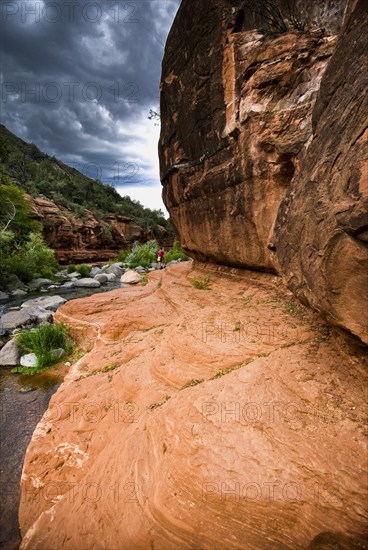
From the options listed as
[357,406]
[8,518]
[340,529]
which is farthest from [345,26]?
[8,518]

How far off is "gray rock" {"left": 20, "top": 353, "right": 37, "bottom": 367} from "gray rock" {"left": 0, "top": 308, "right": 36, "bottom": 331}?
2.43 m

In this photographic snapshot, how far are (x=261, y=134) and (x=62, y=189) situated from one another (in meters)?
34.1

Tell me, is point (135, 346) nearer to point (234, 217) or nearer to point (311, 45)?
point (234, 217)

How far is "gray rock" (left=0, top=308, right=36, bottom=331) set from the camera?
26.7 ft

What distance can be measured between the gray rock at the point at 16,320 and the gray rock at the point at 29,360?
2426mm

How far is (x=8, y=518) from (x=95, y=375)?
1852 mm

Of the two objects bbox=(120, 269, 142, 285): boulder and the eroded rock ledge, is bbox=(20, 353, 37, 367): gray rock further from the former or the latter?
bbox=(120, 269, 142, 285): boulder

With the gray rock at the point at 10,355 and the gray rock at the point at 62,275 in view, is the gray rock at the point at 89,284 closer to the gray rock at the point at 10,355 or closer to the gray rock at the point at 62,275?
the gray rock at the point at 62,275

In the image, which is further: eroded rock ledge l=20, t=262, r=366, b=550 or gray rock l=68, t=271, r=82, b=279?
gray rock l=68, t=271, r=82, b=279

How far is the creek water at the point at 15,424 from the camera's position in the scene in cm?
295

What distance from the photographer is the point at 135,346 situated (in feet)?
16.1

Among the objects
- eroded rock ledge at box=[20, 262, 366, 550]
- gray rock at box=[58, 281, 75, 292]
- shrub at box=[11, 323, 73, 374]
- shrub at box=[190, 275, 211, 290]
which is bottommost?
gray rock at box=[58, 281, 75, 292]

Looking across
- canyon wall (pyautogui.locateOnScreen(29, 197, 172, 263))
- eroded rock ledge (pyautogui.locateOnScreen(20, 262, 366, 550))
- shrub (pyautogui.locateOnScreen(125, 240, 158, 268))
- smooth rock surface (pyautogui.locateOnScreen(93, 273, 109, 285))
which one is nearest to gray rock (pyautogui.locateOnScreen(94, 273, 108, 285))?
smooth rock surface (pyautogui.locateOnScreen(93, 273, 109, 285))

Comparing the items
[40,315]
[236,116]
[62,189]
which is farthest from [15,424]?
[62,189]
